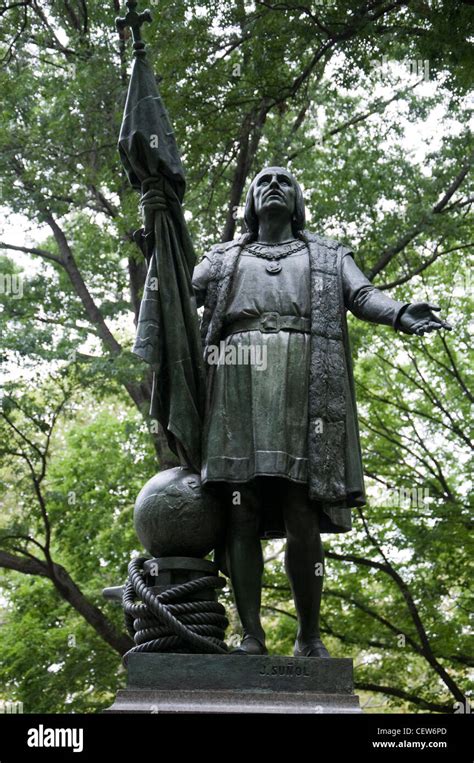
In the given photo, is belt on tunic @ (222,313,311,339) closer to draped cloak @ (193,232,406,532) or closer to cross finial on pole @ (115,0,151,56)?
draped cloak @ (193,232,406,532)

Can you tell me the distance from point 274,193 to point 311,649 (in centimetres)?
257

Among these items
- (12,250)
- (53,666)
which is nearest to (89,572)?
(53,666)

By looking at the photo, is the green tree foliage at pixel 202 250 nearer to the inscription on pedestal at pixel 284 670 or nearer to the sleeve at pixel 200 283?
the sleeve at pixel 200 283

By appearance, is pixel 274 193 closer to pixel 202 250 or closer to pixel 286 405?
pixel 286 405

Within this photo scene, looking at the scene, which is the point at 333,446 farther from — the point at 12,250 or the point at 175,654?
the point at 12,250

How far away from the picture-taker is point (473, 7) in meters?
8.86

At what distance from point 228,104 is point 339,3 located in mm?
2509

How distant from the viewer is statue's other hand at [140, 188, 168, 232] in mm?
5660

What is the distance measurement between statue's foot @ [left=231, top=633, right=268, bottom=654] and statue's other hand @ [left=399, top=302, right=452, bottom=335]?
Result: 1.73 metres

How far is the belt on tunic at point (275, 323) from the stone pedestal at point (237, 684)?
175 centimetres

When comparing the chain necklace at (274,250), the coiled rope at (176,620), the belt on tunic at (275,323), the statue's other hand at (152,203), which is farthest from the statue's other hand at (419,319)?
the coiled rope at (176,620)

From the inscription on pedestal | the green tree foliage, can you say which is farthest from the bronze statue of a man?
the green tree foliage
